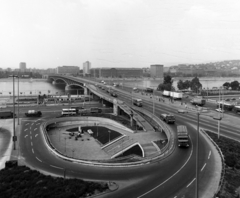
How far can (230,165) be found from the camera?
1196cm

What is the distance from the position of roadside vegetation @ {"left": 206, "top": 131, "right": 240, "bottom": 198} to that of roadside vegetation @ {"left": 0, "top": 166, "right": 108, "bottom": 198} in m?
5.13

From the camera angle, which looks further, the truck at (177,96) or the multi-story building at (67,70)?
the multi-story building at (67,70)

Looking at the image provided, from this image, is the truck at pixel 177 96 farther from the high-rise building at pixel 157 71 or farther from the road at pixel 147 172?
the high-rise building at pixel 157 71

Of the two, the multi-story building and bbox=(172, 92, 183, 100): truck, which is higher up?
the multi-story building

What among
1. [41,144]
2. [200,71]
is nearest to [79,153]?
[41,144]

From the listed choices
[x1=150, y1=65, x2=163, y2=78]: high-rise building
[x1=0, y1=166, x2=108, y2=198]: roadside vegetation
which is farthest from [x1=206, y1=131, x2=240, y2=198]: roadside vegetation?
[x1=150, y1=65, x2=163, y2=78]: high-rise building

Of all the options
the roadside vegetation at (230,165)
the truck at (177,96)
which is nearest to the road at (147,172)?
the roadside vegetation at (230,165)

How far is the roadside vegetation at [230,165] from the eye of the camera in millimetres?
9355

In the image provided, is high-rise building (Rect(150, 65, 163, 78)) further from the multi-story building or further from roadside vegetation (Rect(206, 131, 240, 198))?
roadside vegetation (Rect(206, 131, 240, 198))

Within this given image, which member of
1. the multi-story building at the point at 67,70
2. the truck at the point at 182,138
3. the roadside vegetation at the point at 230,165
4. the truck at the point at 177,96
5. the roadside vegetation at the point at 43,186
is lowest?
the roadside vegetation at the point at 43,186

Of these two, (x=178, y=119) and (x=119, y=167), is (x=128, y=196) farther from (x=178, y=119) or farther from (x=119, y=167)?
(x=178, y=119)

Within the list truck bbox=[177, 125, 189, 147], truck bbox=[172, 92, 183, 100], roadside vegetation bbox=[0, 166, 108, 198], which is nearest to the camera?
roadside vegetation bbox=[0, 166, 108, 198]

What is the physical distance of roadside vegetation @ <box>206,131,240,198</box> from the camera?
9355 millimetres

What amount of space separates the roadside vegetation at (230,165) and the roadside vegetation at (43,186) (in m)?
5.13
